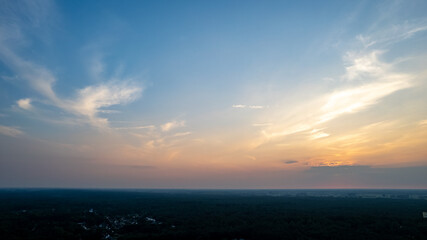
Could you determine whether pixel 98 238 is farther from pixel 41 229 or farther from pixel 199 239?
pixel 199 239

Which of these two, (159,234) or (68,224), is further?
(68,224)

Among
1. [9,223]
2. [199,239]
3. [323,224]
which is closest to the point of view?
[199,239]

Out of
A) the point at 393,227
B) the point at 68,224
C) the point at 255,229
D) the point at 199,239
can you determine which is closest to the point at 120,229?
the point at 68,224

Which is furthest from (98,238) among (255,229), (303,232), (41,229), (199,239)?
(303,232)

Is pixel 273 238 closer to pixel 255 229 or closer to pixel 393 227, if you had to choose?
pixel 255 229

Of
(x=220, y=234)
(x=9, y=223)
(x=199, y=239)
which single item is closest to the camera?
(x=199, y=239)

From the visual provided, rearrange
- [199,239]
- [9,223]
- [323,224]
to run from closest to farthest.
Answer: [199,239] → [9,223] → [323,224]

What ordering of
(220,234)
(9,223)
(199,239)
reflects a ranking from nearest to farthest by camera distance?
(199,239) < (220,234) < (9,223)

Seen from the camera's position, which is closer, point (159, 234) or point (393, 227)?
point (159, 234)
